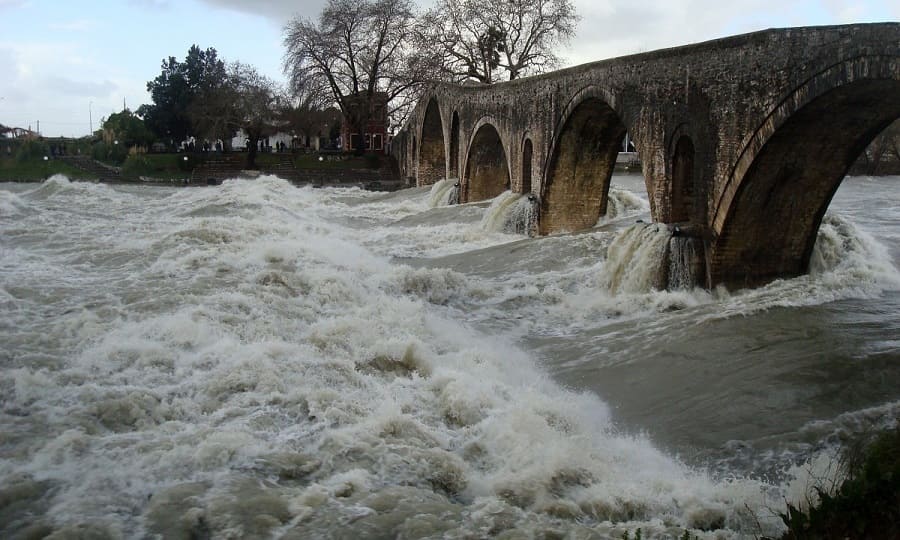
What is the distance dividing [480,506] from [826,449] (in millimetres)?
3050

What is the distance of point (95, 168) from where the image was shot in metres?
46.4

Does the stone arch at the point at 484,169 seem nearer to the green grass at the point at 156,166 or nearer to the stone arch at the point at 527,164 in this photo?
the stone arch at the point at 527,164

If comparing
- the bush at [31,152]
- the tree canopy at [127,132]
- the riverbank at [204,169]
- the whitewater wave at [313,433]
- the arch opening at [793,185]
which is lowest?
the whitewater wave at [313,433]

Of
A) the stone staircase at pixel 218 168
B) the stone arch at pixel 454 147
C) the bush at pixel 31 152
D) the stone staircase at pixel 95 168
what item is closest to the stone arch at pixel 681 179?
the stone arch at pixel 454 147

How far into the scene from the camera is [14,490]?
5.69 meters

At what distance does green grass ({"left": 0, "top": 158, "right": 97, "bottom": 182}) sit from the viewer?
44.6 m

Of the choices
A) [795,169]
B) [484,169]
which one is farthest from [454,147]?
[795,169]

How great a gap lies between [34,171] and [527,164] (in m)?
36.0

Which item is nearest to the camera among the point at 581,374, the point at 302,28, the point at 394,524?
the point at 394,524

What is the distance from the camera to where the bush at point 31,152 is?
48.7m

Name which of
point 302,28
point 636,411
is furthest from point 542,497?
point 302,28

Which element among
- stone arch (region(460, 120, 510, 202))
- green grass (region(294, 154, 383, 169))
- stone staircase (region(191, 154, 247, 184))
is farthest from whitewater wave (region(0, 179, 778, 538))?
green grass (region(294, 154, 383, 169))

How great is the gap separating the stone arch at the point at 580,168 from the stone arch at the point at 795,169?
20.3 ft

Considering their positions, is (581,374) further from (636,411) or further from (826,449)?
(826,449)
